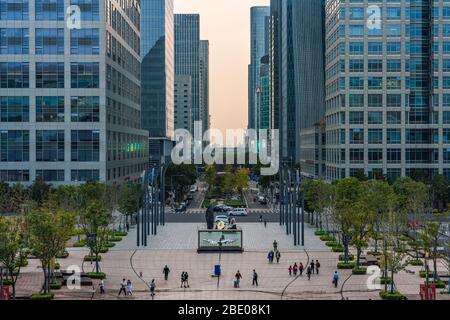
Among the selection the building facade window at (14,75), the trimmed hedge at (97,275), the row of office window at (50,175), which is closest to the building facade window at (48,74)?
the building facade window at (14,75)

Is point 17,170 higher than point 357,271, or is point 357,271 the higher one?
point 17,170

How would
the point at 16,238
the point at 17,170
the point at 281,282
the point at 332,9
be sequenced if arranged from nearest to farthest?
the point at 16,238
the point at 281,282
the point at 17,170
the point at 332,9

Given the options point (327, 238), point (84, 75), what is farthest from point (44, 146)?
point (327, 238)

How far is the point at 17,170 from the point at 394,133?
61.9 metres

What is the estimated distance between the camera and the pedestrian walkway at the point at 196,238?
184 feet

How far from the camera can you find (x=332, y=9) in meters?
108

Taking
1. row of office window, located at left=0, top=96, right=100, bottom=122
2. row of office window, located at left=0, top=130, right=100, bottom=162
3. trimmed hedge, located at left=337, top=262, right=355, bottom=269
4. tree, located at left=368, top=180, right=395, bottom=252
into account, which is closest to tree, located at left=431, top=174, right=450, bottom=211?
tree, located at left=368, top=180, right=395, bottom=252

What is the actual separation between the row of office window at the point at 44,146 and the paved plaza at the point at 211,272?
29070 millimetres

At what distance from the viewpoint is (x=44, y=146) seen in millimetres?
87500

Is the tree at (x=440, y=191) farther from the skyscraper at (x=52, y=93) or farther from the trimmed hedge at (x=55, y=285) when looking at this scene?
the trimmed hedge at (x=55, y=285)
